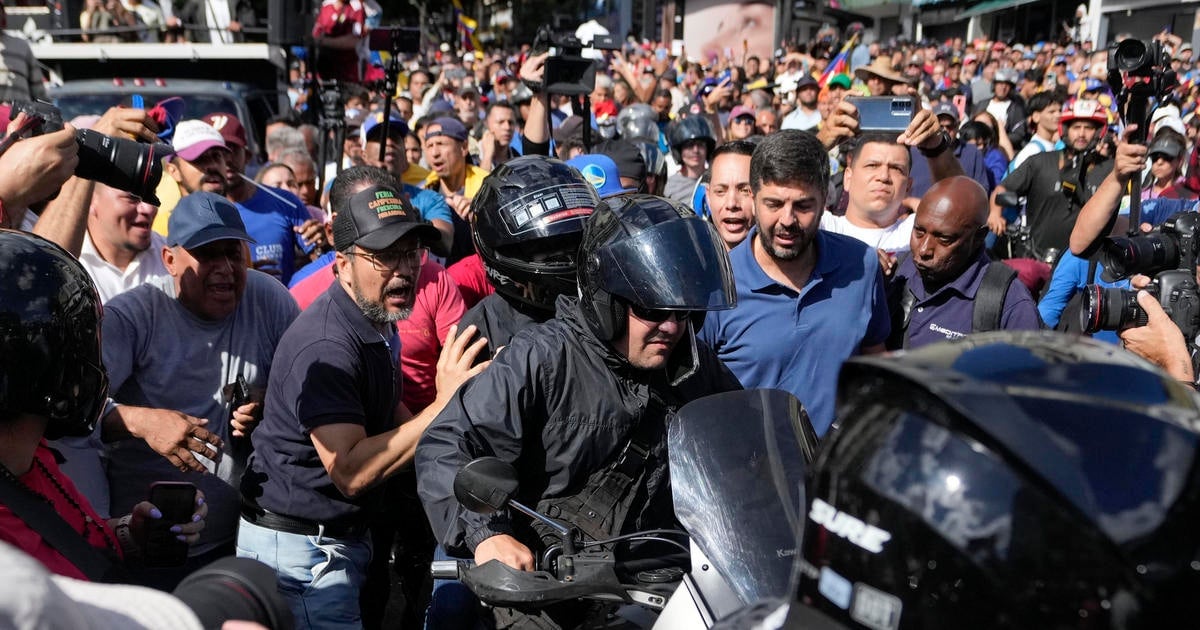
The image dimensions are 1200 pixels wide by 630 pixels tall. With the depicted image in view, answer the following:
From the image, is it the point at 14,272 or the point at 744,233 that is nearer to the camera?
the point at 14,272

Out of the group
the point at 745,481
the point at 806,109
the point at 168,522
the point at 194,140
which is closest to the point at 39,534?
the point at 168,522

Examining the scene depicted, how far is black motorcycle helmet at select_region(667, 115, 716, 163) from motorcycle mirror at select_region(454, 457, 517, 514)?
18.7ft

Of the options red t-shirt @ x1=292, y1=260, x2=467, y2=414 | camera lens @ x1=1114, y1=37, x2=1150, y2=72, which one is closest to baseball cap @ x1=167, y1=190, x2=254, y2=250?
red t-shirt @ x1=292, y1=260, x2=467, y2=414

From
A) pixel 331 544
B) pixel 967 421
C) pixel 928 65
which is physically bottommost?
pixel 331 544

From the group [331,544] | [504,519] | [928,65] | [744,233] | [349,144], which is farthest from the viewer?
[928,65]

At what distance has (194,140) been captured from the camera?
214 inches

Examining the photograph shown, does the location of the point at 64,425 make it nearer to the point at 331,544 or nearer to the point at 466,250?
the point at 331,544

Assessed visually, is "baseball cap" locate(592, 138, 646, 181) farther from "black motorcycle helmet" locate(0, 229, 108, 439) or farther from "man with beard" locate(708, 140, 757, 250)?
"black motorcycle helmet" locate(0, 229, 108, 439)

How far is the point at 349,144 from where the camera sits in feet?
29.8

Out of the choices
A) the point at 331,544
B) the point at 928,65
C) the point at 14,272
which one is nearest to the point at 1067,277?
the point at 331,544

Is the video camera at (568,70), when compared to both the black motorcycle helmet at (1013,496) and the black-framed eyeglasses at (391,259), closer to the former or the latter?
the black-framed eyeglasses at (391,259)

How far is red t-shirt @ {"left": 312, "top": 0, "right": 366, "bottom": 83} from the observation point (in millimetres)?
8672

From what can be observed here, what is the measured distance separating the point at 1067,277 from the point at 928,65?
17629 millimetres

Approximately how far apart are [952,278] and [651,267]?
6.64ft
